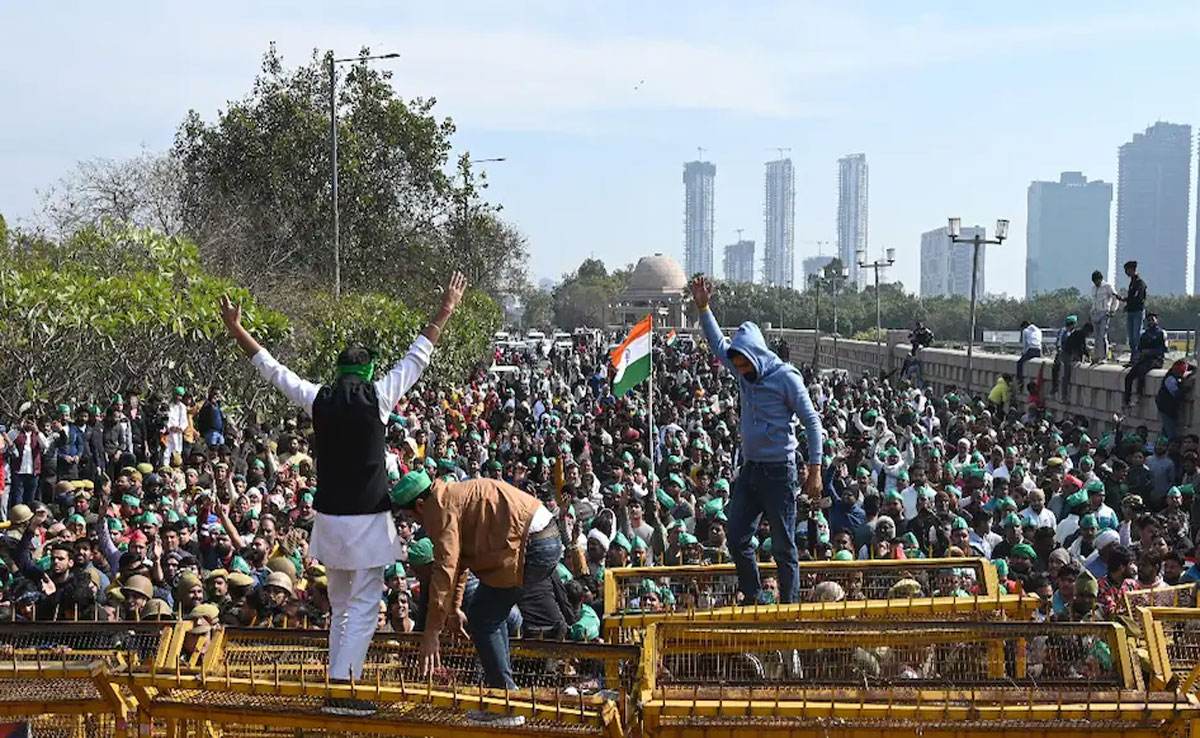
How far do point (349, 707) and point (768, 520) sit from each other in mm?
3526

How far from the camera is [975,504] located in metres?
13.7

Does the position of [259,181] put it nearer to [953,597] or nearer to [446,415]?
[446,415]

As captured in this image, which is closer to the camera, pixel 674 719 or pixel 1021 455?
pixel 674 719

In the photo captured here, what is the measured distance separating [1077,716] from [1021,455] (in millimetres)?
14233

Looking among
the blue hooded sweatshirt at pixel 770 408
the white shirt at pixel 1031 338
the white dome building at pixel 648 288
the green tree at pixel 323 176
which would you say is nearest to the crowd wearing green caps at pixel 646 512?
the blue hooded sweatshirt at pixel 770 408

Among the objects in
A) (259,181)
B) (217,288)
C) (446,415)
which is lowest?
(446,415)

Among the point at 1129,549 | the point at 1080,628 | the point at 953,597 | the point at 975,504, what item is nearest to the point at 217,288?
the point at 975,504

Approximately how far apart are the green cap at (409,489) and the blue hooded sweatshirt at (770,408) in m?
2.52

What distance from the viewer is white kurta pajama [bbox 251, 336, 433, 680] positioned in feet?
18.5

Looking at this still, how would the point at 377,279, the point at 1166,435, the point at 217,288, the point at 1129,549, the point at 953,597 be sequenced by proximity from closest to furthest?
the point at 953,597 → the point at 1129,549 → the point at 1166,435 → the point at 217,288 → the point at 377,279

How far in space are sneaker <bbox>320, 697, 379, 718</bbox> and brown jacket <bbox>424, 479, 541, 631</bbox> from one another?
0.93 meters

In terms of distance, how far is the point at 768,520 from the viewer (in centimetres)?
769

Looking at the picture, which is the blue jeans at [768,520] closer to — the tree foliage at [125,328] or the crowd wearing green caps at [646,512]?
the crowd wearing green caps at [646,512]

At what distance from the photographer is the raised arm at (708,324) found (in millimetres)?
7930
